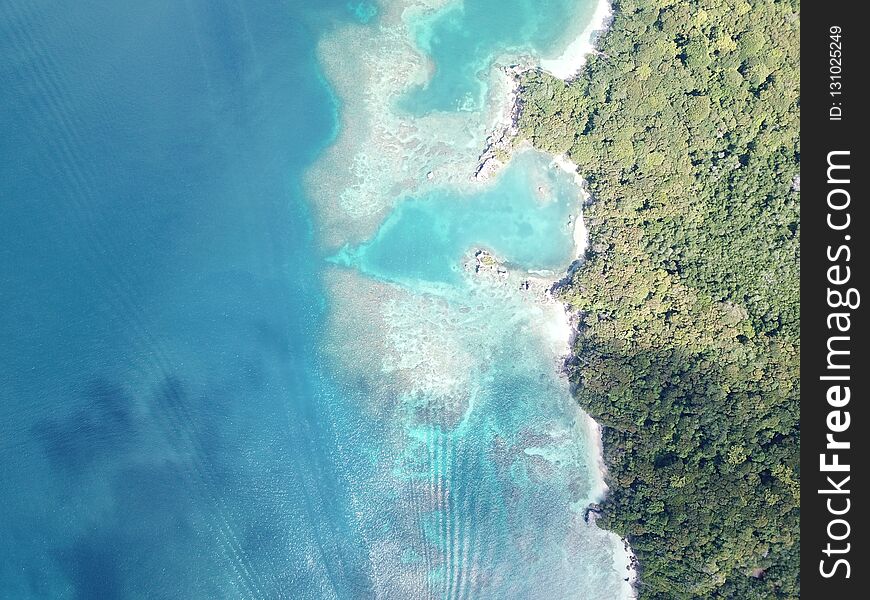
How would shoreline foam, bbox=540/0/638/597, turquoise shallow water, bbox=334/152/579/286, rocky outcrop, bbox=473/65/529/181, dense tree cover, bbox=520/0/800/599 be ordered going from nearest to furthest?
dense tree cover, bbox=520/0/800/599
shoreline foam, bbox=540/0/638/597
rocky outcrop, bbox=473/65/529/181
turquoise shallow water, bbox=334/152/579/286

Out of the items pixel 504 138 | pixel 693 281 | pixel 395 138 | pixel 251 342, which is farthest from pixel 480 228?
pixel 251 342

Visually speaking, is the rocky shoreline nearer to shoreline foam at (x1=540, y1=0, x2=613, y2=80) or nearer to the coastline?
the coastline

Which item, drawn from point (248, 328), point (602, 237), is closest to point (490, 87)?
point (602, 237)

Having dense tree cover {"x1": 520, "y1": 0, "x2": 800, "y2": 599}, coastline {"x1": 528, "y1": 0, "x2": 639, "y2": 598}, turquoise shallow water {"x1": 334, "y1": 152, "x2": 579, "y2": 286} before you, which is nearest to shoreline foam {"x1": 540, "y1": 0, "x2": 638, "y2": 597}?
coastline {"x1": 528, "y1": 0, "x2": 639, "y2": 598}

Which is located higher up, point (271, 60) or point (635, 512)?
point (271, 60)
